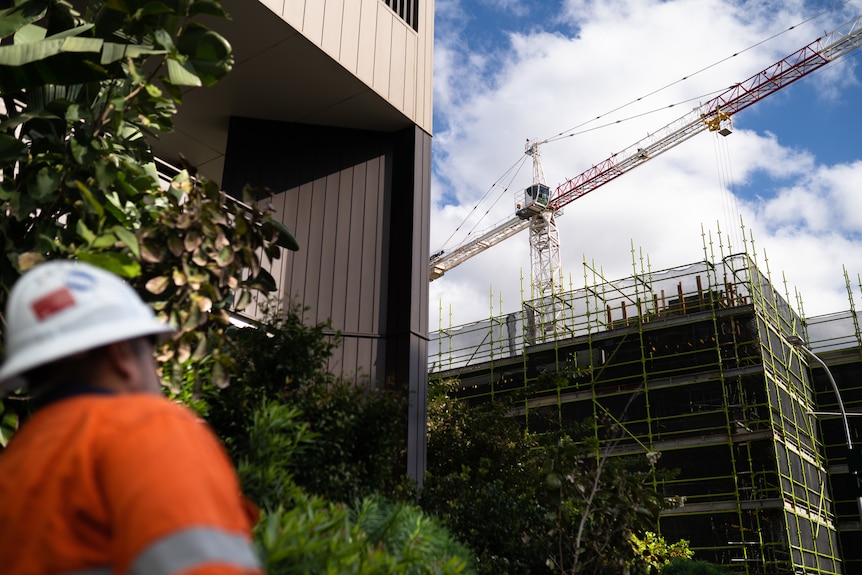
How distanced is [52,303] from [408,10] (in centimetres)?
1145

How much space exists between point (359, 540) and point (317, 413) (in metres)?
2.38

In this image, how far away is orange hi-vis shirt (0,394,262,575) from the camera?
1104mm

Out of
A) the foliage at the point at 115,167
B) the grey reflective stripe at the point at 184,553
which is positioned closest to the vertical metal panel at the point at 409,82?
the foliage at the point at 115,167

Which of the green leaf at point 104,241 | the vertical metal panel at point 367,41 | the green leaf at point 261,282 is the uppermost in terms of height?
the vertical metal panel at point 367,41

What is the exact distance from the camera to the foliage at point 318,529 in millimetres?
3750

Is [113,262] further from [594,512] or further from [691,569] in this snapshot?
[691,569]

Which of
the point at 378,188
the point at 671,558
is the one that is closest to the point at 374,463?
the point at 378,188

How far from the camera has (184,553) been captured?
108 centimetres

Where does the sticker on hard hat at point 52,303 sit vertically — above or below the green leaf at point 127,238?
below

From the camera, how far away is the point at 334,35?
32.8ft

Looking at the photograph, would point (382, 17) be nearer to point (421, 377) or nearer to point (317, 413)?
point (421, 377)

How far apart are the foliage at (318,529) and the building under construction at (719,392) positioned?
636 inches

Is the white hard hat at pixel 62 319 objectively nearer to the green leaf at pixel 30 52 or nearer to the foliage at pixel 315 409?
the green leaf at pixel 30 52

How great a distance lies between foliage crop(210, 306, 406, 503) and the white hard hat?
4833mm
